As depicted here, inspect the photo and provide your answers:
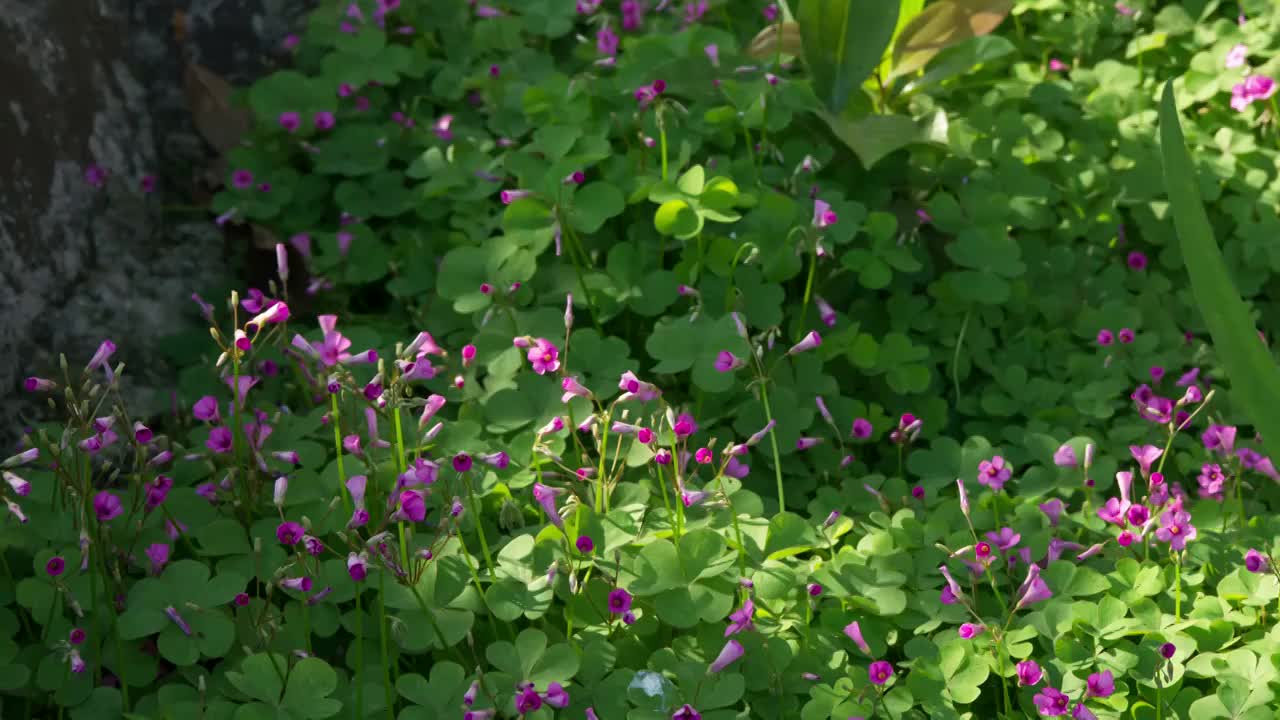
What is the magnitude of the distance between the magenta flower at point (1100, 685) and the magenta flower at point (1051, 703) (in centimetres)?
4

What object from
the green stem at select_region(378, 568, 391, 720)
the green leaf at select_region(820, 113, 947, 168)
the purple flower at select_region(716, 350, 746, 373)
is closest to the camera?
the green stem at select_region(378, 568, 391, 720)

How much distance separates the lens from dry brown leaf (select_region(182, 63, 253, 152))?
326cm

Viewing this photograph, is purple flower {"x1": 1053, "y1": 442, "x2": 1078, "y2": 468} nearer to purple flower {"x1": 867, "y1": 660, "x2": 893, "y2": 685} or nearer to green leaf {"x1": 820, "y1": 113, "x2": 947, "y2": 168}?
purple flower {"x1": 867, "y1": 660, "x2": 893, "y2": 685}

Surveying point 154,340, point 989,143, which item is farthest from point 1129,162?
point 154,340

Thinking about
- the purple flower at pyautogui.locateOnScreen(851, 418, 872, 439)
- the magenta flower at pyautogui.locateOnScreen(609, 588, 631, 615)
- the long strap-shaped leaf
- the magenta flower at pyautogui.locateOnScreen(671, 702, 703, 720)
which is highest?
the long strap-shaped leaf

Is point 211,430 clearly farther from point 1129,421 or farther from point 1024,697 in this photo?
point 1129,421

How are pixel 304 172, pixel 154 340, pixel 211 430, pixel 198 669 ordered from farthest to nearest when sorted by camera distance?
pixel 304 172
pixel 154 340
pixel 211 430
pixel 198 669

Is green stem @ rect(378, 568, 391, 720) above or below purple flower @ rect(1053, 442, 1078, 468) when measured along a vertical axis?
above

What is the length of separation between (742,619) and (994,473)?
0.67m

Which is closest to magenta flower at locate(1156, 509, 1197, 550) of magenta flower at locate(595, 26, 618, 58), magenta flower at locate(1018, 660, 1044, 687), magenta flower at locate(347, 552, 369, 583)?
magenta flower at locate(1018, 660, 1044, 687)

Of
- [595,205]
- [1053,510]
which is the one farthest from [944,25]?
[1053,510]

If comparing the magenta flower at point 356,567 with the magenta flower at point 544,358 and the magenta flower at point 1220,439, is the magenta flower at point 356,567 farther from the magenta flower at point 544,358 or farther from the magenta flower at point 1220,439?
the magenta flower at point 1220,439

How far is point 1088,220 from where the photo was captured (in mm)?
3018

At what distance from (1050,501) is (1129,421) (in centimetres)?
49
